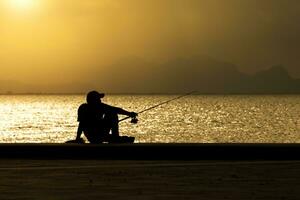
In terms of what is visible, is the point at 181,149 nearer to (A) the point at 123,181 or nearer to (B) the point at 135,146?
(B) the point at 135,146

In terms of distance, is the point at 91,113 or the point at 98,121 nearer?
the point at 98,121

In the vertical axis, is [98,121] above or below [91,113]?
below

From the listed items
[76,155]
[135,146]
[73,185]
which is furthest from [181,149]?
[73,185]

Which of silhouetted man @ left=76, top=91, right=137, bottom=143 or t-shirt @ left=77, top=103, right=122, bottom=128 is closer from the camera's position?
silhouetted man @ left=76, top=91, right=137, bottom=143

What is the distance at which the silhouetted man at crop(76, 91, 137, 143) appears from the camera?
1739cm

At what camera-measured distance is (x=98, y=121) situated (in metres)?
17.6

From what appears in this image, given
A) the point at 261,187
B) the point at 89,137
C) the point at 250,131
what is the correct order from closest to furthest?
1. the point at 261,187
2. the point at 89,137
3. the point at 250,131

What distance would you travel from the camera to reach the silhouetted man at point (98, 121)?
17391 mm

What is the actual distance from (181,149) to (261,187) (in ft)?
12.7

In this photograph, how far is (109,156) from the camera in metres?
14.4

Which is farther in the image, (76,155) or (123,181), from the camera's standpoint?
(76,155)

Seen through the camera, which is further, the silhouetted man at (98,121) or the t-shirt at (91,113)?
→ the t-shirt at (91,113)

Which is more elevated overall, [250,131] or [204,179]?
[204,179]

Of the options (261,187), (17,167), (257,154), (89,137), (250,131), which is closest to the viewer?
(261,187)
